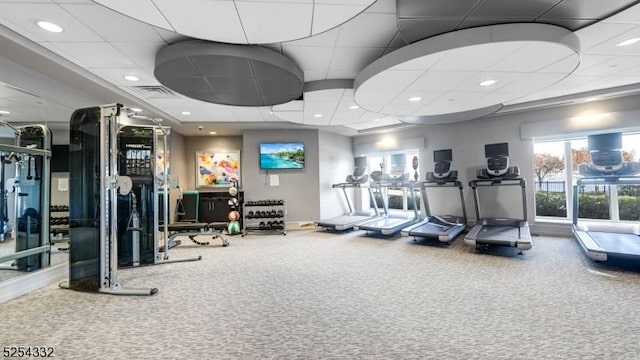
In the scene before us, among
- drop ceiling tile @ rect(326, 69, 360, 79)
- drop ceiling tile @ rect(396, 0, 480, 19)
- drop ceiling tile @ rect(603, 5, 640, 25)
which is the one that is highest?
drop ceiling tile @ rect(326, 69, 360, 79)

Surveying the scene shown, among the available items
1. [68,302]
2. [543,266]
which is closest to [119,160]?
[68,302]

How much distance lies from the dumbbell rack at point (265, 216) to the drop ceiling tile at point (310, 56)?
13.4ft

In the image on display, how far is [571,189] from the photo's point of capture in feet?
19.2

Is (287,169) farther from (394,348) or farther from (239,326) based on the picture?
(394,348)

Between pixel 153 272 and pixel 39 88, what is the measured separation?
299 cm

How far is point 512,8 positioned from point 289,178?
620cm

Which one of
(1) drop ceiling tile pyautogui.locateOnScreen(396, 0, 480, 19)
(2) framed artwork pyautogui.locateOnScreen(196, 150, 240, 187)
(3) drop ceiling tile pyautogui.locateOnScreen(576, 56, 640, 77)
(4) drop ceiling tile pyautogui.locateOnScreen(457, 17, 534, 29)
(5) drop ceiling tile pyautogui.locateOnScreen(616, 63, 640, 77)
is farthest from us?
(2) framed artwork pyautogui.locateOnScreen(196, 150, 240, 187)

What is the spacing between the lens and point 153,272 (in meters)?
3.86

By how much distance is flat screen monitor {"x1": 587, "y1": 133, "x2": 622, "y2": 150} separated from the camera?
15.2 ft

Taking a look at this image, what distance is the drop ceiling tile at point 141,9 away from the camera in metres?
2.04

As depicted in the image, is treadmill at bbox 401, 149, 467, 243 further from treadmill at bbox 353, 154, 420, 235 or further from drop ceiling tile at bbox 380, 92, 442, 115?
drop ceiling tile at bbox 380, 92, 442, 115

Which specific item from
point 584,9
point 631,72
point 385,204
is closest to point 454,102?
point 584,9

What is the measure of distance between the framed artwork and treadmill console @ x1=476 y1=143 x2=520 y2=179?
660cm

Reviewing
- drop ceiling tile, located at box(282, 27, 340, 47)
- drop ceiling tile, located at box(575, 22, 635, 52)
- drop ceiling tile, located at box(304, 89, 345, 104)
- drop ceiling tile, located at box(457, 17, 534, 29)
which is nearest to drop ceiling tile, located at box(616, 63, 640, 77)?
drop ceiling tile, located at box(575, 22, 635, 52)
